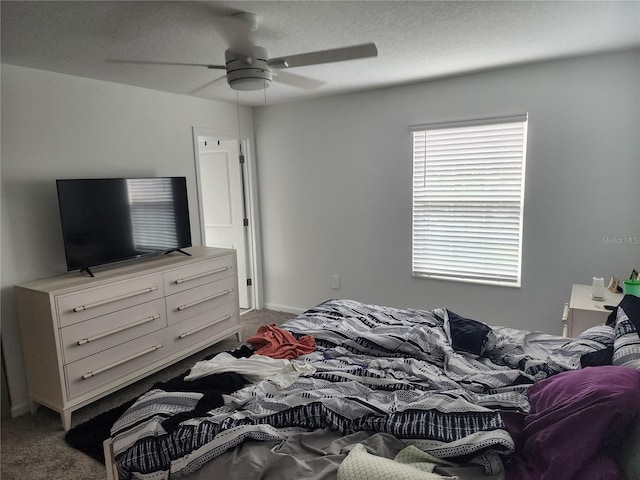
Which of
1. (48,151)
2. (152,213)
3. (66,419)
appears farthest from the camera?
(152,213)

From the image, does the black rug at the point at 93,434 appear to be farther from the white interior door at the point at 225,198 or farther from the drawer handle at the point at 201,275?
the white interior door at the point at 225,198

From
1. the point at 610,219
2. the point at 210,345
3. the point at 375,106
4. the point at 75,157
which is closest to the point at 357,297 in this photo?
the point at 210,345

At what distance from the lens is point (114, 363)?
2.79m

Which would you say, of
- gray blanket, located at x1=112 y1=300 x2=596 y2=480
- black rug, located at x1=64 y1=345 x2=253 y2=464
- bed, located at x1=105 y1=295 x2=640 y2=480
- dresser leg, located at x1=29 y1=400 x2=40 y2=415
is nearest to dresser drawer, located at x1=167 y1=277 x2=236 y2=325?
black rug, located at x1=64 y1=345 x2=253 y2=464

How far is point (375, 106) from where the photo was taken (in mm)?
3824

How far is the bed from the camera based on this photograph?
48.2 inches

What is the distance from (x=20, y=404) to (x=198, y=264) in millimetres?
1517

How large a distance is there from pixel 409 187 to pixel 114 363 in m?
2.82

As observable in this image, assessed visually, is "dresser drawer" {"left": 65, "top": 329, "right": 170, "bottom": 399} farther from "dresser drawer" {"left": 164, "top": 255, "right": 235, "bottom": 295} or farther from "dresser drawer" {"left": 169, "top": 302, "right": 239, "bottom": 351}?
"dresser drawer" {"left": 164, "top": 255, "right": 235, "bottom": 295}

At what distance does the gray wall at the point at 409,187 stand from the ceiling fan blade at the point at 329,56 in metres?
1.75

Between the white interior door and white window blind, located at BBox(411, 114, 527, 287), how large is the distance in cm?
199

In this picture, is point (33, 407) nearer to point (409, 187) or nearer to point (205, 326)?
point (205, 326)

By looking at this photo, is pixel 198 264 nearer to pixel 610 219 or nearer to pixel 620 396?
pixel 620 396

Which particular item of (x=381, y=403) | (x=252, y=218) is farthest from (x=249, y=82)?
(x=252, y=218)
